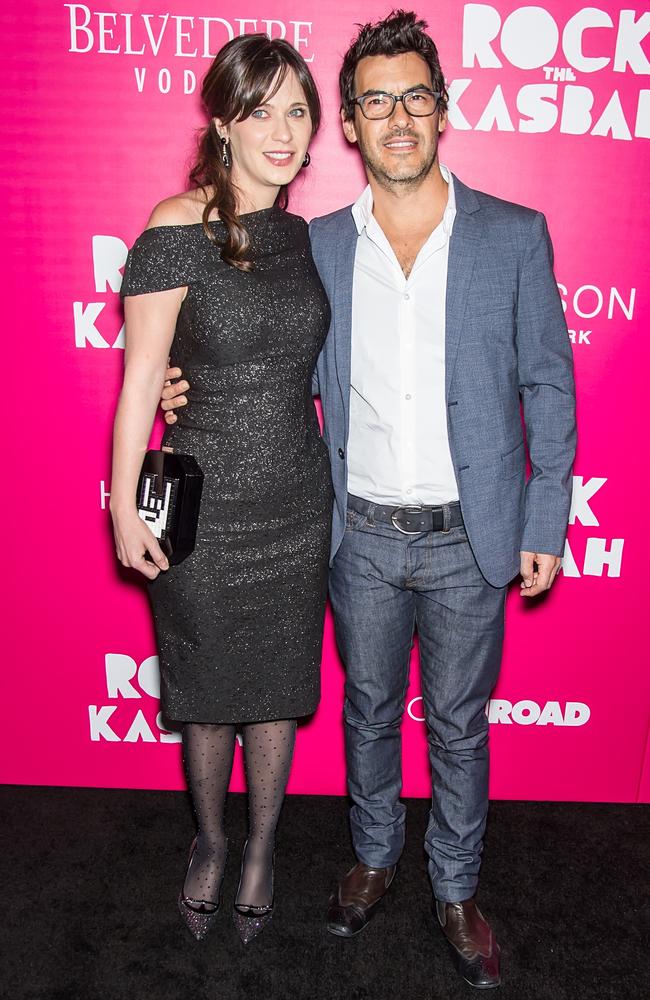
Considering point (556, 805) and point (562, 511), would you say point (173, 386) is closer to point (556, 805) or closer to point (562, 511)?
point (562, 511)

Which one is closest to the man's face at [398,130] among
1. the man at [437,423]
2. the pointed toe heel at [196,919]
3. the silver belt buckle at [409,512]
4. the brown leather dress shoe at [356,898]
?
the man at [437,423]

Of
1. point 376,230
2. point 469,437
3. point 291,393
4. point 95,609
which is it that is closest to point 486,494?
point 469,437

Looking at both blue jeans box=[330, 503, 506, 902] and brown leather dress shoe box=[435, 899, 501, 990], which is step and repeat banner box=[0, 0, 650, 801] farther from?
brown leather dress shoe box=[435, 899, 501, 990]

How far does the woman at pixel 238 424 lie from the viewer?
5.87 ft

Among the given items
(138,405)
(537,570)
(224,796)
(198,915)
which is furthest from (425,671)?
(138,405)

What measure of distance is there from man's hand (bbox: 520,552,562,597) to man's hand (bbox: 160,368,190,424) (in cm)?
86

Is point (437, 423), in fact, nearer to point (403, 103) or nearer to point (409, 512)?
point (409, 512)

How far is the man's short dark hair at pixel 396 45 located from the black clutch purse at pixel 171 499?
93 cm

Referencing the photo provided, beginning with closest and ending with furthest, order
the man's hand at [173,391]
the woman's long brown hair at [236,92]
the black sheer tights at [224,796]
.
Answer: the woman's long brown hair at [236,92], the man's hand at [173,391], the black sheer tights at [224,796]

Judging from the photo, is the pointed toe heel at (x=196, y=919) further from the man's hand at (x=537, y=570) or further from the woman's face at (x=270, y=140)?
the woman's face at (x=270, y=140)

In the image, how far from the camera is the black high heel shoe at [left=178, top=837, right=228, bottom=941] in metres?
2.18

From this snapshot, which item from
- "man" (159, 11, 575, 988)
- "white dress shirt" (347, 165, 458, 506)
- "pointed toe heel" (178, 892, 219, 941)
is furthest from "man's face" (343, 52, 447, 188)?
"pointed toe heel" (178, 892, 219, 941)

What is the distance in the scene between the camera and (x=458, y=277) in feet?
6.17

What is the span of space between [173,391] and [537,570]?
3.06 feet
